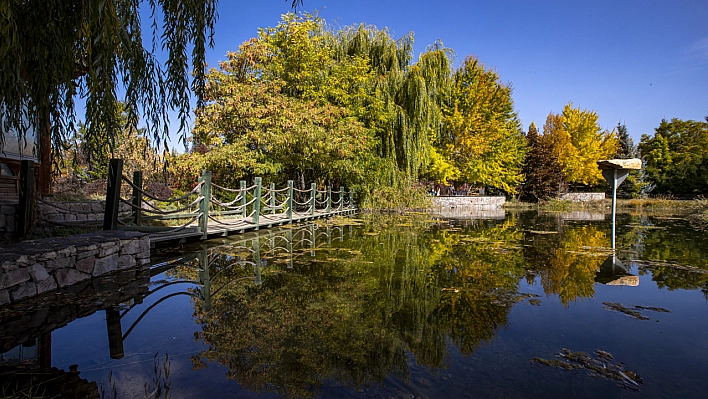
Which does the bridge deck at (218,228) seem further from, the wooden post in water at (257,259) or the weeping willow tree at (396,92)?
the weeping willow tree at (396,92)

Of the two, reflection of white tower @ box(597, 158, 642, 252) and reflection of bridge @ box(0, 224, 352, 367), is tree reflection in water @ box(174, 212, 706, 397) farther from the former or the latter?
reflection of white tower @ box(597, 158, 642, 252)

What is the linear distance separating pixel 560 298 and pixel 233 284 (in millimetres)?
3514

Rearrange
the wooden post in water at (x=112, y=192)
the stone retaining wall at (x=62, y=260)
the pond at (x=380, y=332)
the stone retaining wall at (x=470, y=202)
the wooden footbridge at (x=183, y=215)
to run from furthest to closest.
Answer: the stone retaining wall at (x=470, y=202) → the wooden footbridge at (x=183, y=215) → the wooden post in water at (x=112, y=192) → the stone retaining wall at (x=62, y=260) → the pond at (x=380, y=332)

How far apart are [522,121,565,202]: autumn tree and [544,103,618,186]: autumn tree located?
6.30 feet

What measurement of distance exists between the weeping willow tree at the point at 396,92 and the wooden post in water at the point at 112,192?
40.1 feet

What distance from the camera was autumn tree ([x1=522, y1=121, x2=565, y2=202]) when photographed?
3002 cm

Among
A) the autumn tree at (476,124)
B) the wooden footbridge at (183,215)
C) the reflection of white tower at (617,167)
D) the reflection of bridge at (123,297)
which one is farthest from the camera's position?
the autumn tree at (476,124)

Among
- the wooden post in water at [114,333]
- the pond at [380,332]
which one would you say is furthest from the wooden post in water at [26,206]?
the wooden post in water at [114,333]

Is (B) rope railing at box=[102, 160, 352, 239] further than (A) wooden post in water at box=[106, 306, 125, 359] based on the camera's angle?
Yes

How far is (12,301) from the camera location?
3588 millimetres

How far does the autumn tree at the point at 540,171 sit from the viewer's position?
3002 cm

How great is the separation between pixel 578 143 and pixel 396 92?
2358cm

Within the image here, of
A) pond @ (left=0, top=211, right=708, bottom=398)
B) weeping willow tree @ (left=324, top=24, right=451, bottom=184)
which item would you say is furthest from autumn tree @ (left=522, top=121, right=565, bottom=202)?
pond @ (left=0, top=211, right=708, bottom=398)

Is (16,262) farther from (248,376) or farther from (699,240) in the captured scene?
(699,240)
